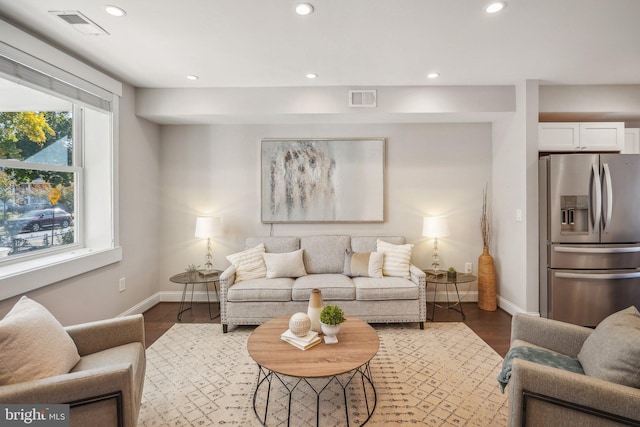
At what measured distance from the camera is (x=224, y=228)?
396 cm

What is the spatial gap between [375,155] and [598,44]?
222 centimetres

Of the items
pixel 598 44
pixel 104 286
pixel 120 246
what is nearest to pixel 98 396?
pixel 104 286

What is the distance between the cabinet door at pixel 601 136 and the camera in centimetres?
331

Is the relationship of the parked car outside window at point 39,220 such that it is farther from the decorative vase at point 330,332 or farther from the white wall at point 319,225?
the decorative vase at point 330,332

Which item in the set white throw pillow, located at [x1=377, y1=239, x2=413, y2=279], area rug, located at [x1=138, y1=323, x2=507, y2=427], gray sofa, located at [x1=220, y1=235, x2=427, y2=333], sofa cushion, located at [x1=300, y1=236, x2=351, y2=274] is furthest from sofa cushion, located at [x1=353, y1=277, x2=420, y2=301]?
sofa cushion, located at [x1=300, y1=236, x2=351, y2=274]

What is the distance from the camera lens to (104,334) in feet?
5.97

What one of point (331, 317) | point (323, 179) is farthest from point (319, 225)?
point (331, 317)

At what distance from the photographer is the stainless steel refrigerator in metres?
2.97

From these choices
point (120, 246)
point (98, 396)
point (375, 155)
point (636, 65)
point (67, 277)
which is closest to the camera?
point (98, 396)

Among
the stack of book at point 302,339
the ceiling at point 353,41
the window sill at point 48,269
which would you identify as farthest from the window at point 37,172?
the stack of book at point 302,339

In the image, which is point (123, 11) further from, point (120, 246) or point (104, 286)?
point (104, 286)

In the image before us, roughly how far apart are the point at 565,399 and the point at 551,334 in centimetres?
61

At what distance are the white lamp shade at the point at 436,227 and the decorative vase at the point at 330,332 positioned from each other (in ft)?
6.75

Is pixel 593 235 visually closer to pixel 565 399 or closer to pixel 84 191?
pixel 565 399
